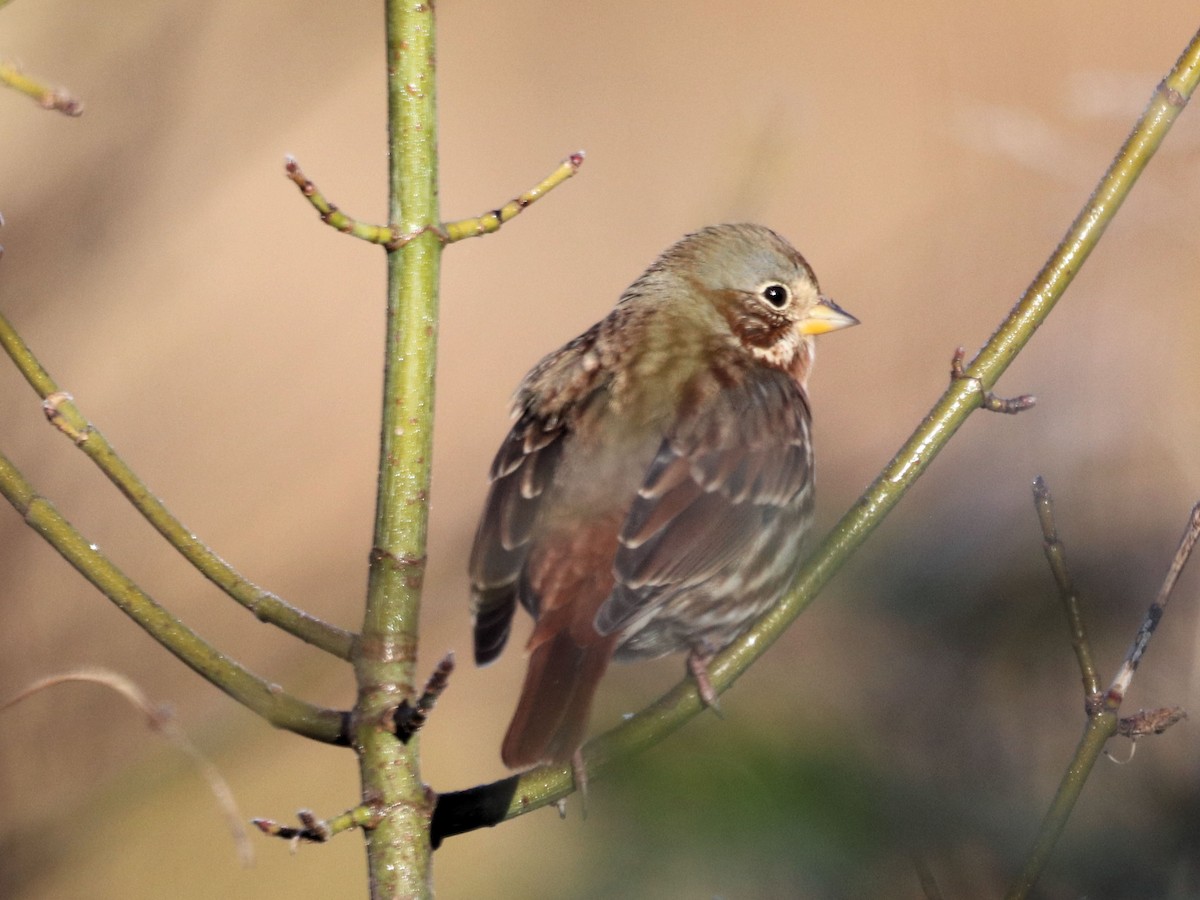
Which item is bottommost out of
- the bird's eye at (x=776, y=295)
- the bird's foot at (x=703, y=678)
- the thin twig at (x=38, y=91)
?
the bird's foot at (x=703, y=678)

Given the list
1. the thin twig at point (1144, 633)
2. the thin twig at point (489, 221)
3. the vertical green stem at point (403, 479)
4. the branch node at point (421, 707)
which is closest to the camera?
the branch node at point (421, 707)

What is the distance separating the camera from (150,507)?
1.70 meters

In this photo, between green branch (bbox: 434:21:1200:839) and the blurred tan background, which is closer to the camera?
green branch (bbox: 434:21:1200:839)

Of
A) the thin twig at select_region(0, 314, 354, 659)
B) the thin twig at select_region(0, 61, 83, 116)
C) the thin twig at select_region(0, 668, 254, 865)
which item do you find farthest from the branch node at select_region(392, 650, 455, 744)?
the thin twig at select_region(0, 61, 83, 116)

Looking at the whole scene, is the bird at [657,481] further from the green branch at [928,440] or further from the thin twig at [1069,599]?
the thin twig at [1069,599]

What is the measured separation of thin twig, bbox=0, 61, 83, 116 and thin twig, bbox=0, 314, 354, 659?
1.20 feet

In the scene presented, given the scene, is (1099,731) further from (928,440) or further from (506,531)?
(506,531)

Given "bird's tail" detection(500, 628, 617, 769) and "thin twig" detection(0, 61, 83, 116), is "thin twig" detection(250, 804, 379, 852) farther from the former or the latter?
"thin twig" detection(0, 61, 83, 116)

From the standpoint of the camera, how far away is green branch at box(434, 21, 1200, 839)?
1979mm

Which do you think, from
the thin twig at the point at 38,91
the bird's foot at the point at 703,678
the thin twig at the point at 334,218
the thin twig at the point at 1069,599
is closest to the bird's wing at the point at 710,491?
the bird's foot at the point at 703,678

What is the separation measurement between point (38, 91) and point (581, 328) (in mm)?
3818

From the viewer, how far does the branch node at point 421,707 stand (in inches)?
57.6

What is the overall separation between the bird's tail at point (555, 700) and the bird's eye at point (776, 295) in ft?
3.92

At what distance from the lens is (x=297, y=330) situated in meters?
5.14
